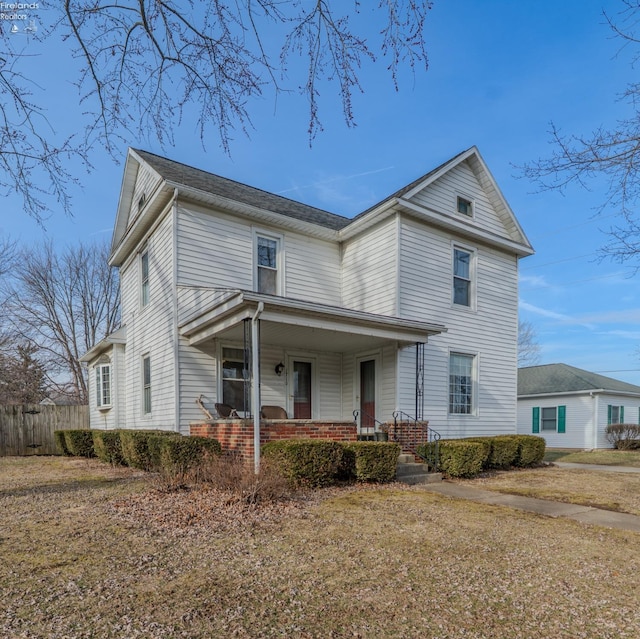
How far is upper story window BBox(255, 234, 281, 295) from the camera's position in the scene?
1148 cm

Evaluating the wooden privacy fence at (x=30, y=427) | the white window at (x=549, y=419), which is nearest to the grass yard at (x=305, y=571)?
the wooden privacy fence at (x=30, y=427)

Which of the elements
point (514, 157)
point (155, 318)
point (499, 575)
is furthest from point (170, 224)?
point (499, 575)

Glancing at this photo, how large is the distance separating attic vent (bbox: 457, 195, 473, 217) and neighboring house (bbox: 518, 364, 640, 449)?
12.1m

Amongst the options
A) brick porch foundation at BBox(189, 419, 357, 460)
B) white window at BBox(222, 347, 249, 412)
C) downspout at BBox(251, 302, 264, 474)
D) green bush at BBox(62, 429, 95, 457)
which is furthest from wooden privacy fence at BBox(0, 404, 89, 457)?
downspout at BBox(251, 302, 264, 474)

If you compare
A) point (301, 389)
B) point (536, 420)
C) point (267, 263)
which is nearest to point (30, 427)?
point (301, 389)

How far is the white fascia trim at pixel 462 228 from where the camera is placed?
444 inches

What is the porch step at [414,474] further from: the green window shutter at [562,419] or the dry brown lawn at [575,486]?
the green window shutter at [562,419]

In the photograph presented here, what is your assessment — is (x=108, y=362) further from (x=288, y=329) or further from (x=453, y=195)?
(x=453, y=195)

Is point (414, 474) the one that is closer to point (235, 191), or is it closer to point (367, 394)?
point (367, 394)

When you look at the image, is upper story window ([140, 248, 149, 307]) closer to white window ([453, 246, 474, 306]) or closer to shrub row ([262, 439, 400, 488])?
shrub row ([262, 439, 400, 488])

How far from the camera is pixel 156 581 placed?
360 centimetres

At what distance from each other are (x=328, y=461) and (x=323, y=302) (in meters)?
5.46

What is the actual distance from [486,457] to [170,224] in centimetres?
885

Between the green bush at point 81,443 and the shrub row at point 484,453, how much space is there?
31.3ft
